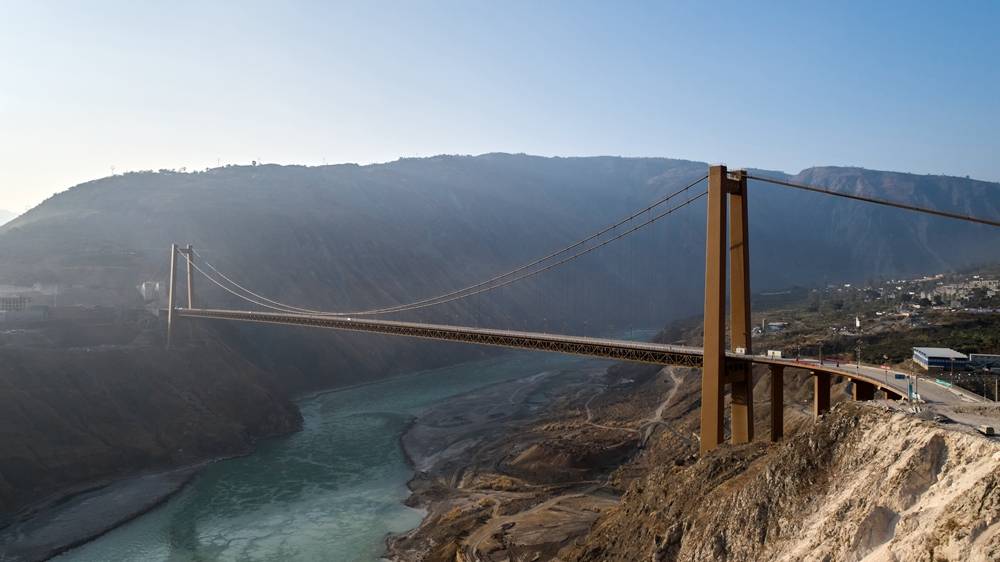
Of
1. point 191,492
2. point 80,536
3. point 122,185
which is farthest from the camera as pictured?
point 122,185

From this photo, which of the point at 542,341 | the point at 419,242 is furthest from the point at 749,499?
the point at 419,242

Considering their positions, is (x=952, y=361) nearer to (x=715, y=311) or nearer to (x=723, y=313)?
(x=723, y=313)

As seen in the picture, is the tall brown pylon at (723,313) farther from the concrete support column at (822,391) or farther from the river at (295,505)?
the river at (295,505)

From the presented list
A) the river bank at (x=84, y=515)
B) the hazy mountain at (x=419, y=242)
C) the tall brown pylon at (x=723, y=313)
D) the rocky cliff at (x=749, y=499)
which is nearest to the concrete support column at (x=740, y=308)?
the tall brown pylon at (x=723, y=313)

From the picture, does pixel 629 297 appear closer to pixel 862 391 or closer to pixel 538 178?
pixel 538 178

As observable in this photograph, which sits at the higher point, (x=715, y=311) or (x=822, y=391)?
(x=715, y=311)

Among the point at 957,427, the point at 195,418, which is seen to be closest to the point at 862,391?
the point at 957,427

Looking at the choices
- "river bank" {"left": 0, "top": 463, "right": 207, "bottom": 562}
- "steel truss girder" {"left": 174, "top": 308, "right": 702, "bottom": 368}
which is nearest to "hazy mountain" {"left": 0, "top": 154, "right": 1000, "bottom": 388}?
"steel truss girder" {"left": 174, "top": 308, "right": 702, "bottom": 368}
